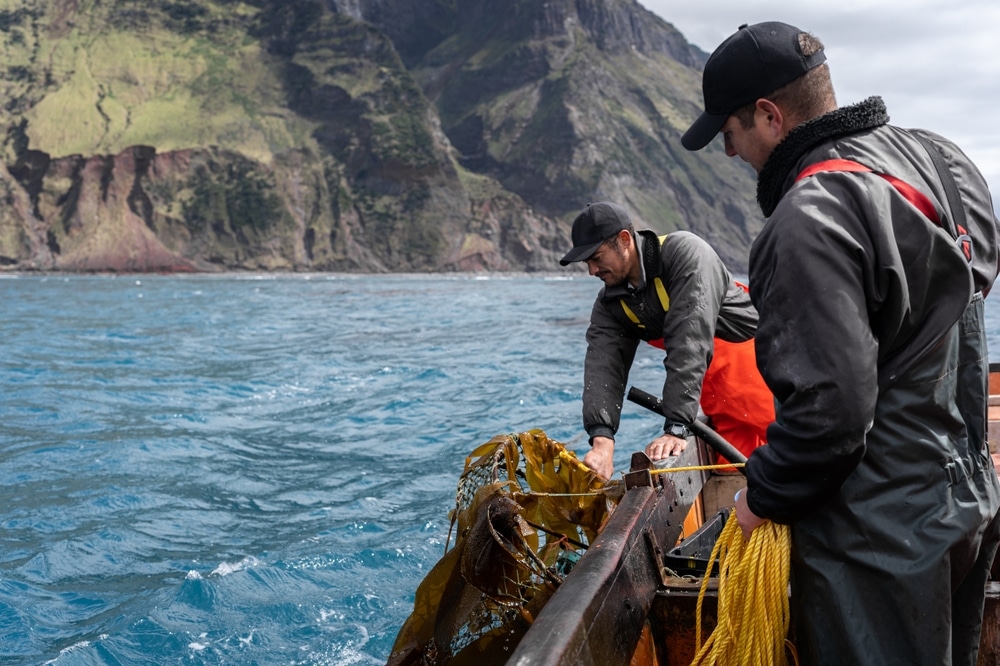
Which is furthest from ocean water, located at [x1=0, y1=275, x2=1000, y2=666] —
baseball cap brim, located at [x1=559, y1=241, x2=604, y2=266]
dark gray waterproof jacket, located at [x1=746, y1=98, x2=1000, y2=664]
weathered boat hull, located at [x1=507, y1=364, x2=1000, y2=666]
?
dark gray waterproof jacket, located at [x1=746, y1=98, x2=1000, y2=664]

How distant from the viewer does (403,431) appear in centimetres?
1355

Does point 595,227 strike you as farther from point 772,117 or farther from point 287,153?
point 287,153

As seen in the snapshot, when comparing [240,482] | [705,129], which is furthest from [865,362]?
[240,482]

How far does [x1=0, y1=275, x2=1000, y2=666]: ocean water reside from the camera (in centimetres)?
652

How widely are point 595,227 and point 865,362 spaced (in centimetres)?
307

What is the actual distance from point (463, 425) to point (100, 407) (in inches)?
238

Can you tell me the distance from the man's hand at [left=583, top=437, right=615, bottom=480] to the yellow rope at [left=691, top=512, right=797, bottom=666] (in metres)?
2.03

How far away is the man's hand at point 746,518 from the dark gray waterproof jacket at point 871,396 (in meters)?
0.11

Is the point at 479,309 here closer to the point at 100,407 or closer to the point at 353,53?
the point at 100,407

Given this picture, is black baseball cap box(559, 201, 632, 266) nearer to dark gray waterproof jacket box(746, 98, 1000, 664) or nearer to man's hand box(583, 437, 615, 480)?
man's hand box(583, 437, 615, 480)

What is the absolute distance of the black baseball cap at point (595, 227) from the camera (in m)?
5.05

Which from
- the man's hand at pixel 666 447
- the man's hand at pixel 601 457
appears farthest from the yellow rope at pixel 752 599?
the man's hand at pixel 601 457

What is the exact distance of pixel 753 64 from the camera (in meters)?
2.37

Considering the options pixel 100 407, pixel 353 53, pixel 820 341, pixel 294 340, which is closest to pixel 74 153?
pixel 353 53
